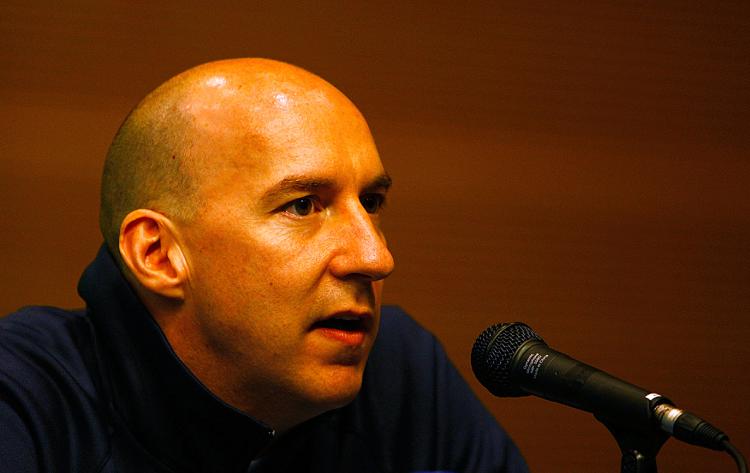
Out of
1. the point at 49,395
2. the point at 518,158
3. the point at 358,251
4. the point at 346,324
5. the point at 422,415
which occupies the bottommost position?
the point at 422,415

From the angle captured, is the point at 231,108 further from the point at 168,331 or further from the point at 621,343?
the point at 621,343

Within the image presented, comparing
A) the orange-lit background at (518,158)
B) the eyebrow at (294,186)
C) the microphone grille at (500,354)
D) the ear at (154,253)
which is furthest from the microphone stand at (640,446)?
the orange-lit background at (518,158)

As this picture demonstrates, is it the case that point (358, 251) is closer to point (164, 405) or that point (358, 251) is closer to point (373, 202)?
point (373, 202)

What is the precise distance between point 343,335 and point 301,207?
0.19 meters

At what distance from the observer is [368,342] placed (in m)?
1.42

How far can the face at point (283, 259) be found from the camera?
4.48 ft

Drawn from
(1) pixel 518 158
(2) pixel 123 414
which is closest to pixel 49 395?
(2) pixel 123 414

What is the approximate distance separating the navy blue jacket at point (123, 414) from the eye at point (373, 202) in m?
0.33

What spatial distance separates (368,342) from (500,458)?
44 centimetres

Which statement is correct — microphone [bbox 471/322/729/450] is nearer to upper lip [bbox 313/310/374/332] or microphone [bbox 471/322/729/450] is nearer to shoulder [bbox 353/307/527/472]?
upper lip [bbox 313/310/374/332]

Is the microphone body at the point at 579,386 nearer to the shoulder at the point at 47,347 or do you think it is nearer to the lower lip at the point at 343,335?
the lower lip at the point at 343,335

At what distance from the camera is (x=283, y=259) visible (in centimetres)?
136

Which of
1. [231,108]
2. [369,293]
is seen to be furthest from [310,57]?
[369,293]

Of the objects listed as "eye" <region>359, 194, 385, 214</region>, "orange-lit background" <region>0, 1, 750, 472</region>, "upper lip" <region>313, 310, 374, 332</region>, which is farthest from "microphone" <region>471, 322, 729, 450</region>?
"orange-lit background" <region>0, 1, 750, 472</region>
